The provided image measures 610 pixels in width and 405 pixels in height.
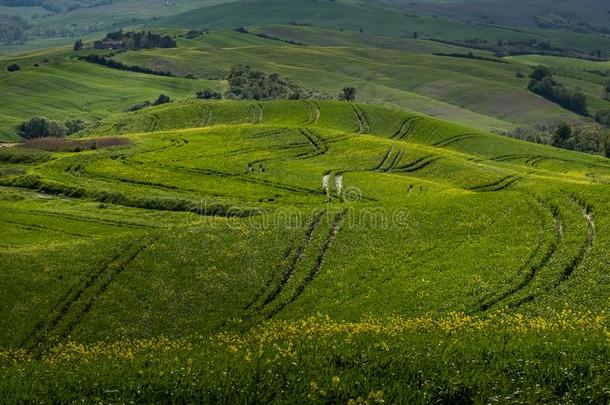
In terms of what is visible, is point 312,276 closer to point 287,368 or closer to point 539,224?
point 539,224

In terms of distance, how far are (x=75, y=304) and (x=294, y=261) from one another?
19.3m

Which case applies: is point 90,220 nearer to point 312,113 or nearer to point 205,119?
Result: point 205,119

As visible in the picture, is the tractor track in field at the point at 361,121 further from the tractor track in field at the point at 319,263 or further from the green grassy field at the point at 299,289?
the tractor track in field at the point at 319,263

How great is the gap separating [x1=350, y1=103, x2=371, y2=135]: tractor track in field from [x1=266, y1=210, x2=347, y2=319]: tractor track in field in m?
115

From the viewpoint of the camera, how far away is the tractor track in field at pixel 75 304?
5009 cm

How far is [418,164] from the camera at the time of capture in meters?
140

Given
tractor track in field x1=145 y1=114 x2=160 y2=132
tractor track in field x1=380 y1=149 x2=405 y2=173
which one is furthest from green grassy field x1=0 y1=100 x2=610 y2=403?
tractor track in field x1=145 y1=114 x2=160 y2=132

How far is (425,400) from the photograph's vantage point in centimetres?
2559

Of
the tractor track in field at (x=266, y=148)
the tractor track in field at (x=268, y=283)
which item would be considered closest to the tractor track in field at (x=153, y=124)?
the tractor track in field at (x=266, y=148)

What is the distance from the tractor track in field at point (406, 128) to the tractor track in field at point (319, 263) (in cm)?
11703

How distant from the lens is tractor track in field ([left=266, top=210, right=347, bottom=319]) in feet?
173

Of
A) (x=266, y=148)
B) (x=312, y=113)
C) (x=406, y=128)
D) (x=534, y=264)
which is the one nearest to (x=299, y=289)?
(x=534, y=264)

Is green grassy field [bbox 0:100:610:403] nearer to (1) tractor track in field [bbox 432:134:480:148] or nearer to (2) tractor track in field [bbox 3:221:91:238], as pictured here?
(2) tractor track in field [bbox 3:221:91:238]

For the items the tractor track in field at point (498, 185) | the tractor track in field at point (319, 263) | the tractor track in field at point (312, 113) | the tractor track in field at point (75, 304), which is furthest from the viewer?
the tractor track in field at point (312, 113)
